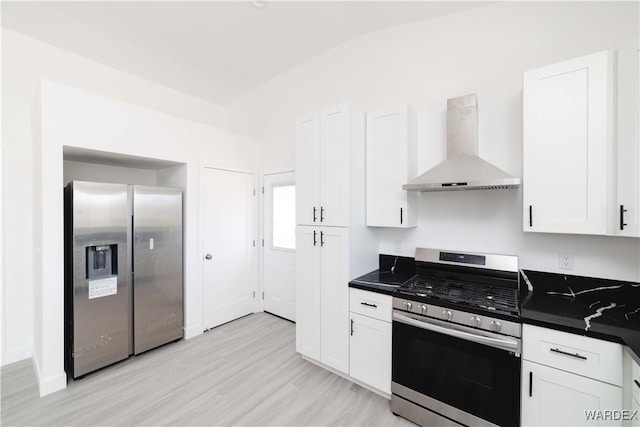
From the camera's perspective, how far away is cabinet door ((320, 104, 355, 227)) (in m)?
2.35

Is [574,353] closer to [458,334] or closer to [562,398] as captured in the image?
[562,398]

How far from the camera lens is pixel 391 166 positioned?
244cm

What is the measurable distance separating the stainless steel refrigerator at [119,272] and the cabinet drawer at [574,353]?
334 cm

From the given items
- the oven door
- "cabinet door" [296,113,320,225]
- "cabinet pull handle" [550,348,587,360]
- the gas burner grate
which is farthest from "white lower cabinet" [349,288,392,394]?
"cabinet pull handle" [550,348,587,360]

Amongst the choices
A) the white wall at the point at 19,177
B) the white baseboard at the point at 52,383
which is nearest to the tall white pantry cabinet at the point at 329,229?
the white baseboard at the point at 52,383

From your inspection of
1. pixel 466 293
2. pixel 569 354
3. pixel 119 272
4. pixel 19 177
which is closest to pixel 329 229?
pixel 466 293

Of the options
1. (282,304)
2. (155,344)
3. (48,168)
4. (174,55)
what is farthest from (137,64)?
(282,304)

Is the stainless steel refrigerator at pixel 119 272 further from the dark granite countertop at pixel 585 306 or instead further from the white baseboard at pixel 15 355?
the dark granite countertop at pixel 585 306

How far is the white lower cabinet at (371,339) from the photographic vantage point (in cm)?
213

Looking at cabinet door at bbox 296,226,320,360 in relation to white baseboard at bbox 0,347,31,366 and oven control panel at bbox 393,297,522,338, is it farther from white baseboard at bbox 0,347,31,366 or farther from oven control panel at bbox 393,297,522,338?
white baseboard at bbox 0,347,31,366

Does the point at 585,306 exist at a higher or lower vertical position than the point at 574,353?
higher

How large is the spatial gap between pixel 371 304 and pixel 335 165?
1.24 meters

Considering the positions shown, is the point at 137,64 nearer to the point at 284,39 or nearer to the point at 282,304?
the point at 284,39

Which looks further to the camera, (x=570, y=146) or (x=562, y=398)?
(x=570, y=146)
